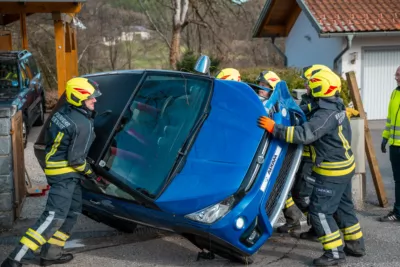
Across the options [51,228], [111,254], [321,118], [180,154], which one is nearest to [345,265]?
[321,118]

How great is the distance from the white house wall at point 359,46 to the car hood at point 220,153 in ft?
41.3

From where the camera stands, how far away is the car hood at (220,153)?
4996mm

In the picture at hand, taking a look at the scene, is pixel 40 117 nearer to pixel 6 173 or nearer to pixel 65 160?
pixel 6 173

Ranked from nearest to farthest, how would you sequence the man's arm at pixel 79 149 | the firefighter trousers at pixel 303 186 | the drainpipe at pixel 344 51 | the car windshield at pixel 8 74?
the man's arm at pixel 79 149
the firefighter trousers at pixel 303 186
the car windshield at pixel 8 74
the drainpipe at pixel 344 51

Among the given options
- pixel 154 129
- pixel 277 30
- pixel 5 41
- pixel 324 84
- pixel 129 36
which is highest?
pixel 324 84

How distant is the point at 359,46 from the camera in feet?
57.5

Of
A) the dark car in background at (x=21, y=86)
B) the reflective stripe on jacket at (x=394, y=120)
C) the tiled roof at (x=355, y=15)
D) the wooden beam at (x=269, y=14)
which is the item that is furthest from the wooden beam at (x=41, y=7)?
the reflective stripe on jacket at (x=394, y=120)

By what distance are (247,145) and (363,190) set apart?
2988 millimetres

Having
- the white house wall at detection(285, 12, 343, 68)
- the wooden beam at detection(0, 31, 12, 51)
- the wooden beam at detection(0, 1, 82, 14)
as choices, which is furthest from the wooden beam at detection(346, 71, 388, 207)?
the wooden beam at detection(0, 31, 12, 51)

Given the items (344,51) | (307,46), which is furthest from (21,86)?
(307,46)

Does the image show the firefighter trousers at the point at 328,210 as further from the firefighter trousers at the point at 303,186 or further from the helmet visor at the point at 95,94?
the helmet visor at the point at 95,94

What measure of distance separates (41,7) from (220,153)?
12.3 metres

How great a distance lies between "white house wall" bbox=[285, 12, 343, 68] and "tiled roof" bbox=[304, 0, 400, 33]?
0.63 meters

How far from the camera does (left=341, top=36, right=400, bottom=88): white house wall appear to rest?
17.4 metres
